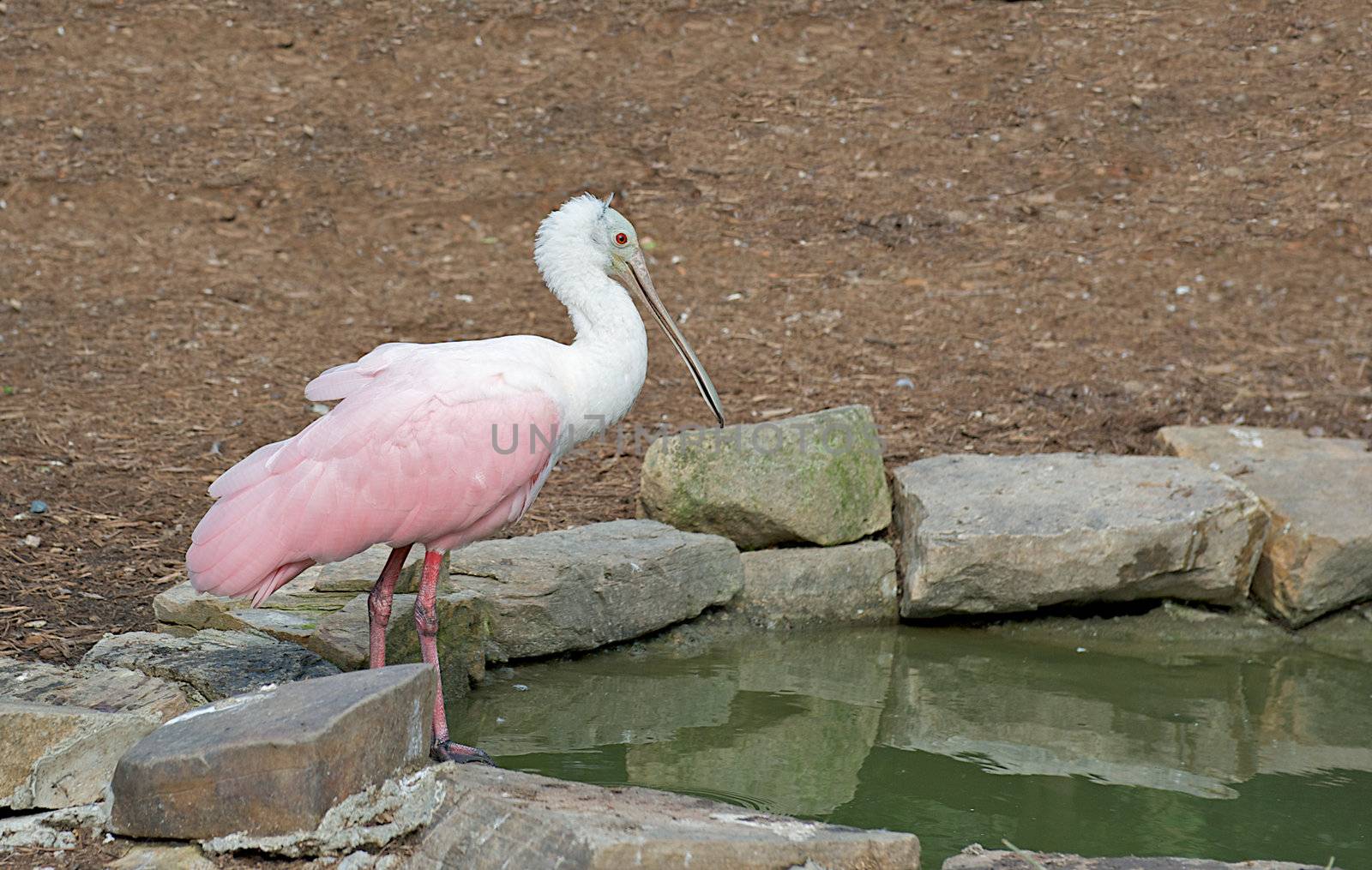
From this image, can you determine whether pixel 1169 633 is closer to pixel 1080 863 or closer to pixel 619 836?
pixel 1080 863

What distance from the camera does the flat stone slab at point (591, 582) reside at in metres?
5.23

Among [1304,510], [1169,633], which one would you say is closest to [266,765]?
[1169,633]

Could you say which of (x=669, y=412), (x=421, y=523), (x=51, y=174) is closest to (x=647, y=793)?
(x=421, y=523)

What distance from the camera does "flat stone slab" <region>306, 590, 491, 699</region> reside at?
4.77m

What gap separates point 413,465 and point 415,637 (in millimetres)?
924

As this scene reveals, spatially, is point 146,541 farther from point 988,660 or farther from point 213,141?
point 213,141

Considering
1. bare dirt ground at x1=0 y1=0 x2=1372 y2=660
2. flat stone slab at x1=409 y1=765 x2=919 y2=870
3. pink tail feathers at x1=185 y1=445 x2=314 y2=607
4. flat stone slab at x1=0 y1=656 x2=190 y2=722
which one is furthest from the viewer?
bare dirt ground at x1=0 y1=0 x2=1372 y2=660

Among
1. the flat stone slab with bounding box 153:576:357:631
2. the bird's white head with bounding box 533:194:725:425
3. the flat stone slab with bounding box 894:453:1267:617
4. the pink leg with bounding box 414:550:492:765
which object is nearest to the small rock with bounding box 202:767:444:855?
the pink leg with bounding box 414:550:492:765

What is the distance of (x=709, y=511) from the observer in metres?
5.84

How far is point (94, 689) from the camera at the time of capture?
4020 mm

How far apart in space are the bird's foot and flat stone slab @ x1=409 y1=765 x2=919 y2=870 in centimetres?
62

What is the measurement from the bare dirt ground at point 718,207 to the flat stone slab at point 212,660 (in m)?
1.63

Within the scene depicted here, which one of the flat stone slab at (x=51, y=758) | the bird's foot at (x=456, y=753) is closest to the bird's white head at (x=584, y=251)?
the bird's foot at (x=456, y=753)

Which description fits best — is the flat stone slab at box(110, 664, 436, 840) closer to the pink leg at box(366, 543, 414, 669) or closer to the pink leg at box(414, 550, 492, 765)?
the pink leg at box(414, 550, 492, 765)
